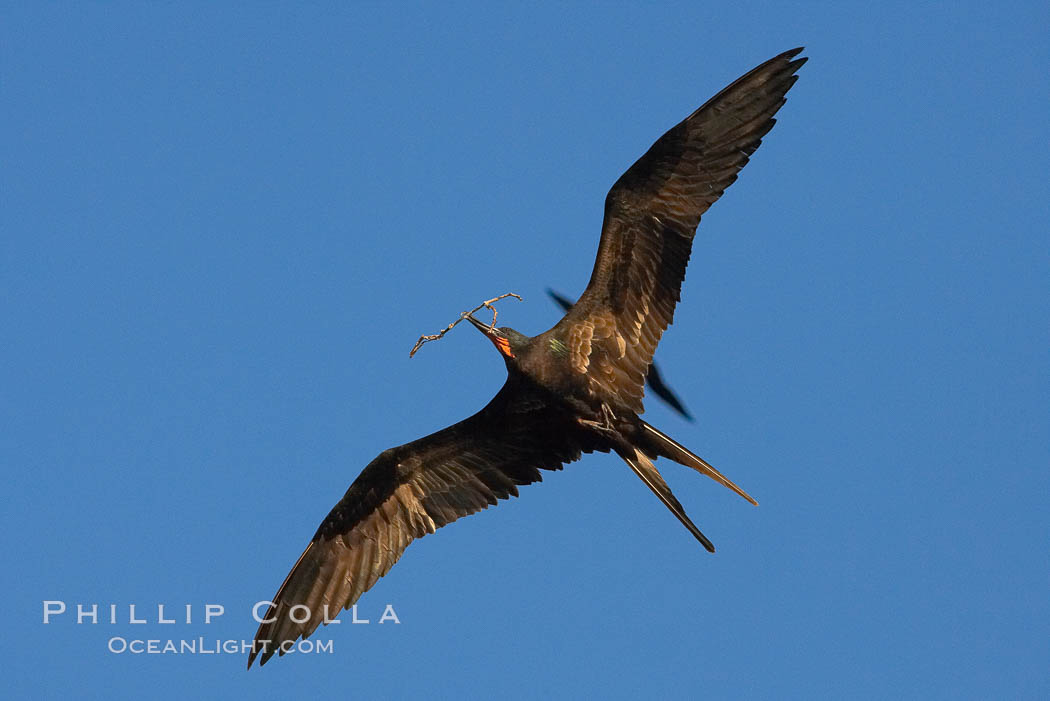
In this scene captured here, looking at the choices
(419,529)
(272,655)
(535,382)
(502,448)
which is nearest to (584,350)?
(535,382)

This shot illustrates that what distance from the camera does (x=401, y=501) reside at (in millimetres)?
13266

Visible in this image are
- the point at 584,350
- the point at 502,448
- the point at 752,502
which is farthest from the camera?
the point at 502,448

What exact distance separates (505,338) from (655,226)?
5.03 ft

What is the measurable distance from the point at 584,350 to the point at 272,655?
151 inches

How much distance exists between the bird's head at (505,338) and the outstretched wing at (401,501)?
0.92 m

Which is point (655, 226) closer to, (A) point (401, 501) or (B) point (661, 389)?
(B) point (661, 389)

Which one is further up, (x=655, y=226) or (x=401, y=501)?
(x=655, y=226)

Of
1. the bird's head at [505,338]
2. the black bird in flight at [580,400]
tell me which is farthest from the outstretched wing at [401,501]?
the bird's head at [505,338]

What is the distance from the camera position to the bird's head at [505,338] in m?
12.0

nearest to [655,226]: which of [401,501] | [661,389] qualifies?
[661,389]

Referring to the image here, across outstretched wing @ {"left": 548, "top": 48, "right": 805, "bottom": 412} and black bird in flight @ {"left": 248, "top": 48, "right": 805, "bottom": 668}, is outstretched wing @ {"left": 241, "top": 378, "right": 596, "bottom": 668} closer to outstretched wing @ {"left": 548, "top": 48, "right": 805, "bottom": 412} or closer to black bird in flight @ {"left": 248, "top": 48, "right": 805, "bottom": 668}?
black bird in flight @ {"left": 248, "top": 48, "right": 805, "bottom": 668}

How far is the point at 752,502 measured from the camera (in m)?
11.4

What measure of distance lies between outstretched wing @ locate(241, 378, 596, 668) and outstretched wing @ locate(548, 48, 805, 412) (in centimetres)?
96

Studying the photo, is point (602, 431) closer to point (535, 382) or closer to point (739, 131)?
point (535, 382)
